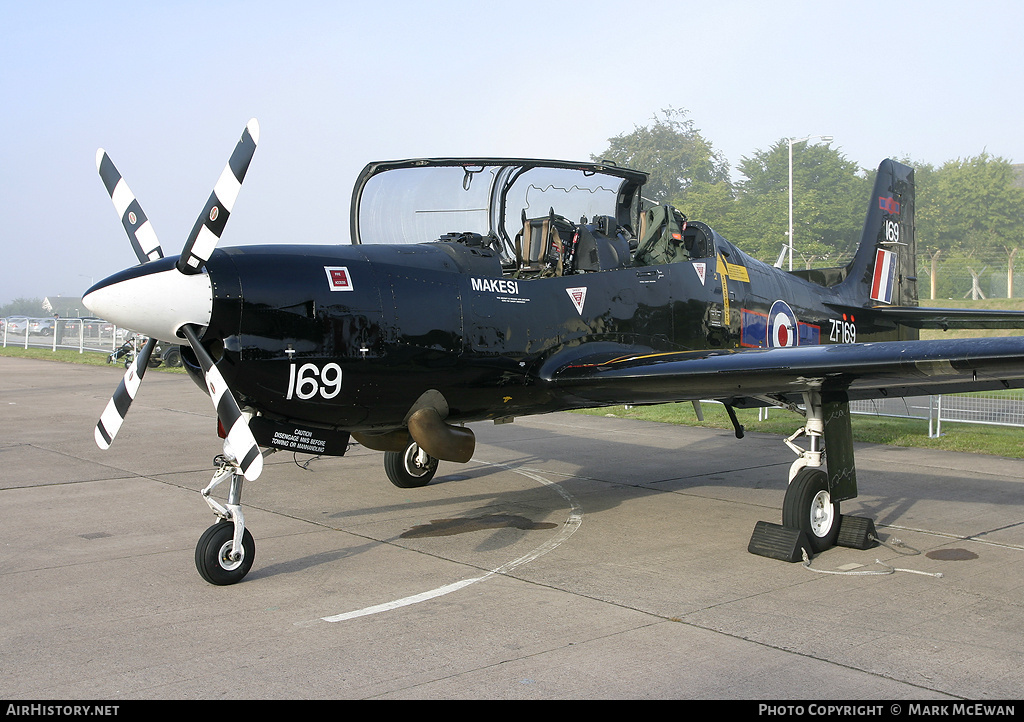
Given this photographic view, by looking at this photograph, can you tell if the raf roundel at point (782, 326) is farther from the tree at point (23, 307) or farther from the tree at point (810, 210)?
the tree at point (23, 307)

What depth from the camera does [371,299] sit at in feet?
20.6

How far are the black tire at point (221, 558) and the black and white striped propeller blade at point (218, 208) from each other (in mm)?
1784

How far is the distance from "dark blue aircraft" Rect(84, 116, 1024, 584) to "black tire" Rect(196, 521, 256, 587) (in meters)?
0.01

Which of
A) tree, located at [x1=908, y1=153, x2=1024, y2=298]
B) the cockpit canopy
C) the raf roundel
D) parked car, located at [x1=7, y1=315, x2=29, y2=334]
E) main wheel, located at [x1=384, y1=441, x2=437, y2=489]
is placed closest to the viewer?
the cockpit canopy

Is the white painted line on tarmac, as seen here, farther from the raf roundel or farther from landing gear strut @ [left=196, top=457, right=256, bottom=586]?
the raf roundel

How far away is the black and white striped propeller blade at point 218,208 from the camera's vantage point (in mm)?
5449

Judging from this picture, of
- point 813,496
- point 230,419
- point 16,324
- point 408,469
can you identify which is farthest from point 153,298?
point 16,324

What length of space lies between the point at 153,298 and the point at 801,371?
14.8ft

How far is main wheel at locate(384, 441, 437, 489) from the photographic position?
9.23 metres

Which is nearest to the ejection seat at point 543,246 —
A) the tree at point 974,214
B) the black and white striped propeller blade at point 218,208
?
the black and white striped propeller blade at point 218,208

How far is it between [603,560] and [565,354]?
1.84 m

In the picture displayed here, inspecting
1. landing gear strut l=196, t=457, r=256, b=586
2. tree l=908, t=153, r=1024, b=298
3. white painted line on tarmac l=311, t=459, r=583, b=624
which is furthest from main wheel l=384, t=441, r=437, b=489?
tree l=908, t=153, r=1024, b=298

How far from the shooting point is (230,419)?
548cm

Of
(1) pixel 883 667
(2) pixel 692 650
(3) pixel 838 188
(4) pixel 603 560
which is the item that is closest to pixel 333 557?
(4) pixel 603 560
